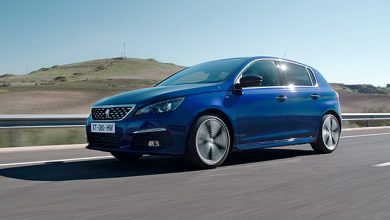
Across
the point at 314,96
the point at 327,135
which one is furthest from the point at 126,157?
the point at 327,135

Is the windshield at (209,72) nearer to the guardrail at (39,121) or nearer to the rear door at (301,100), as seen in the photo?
the rear door at (301,100)

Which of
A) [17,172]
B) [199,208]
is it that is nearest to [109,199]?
[199,208]

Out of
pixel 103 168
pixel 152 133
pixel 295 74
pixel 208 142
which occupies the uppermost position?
pixel 295 74

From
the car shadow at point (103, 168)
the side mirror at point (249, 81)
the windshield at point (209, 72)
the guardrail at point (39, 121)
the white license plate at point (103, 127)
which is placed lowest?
the car shadow at point (103, 168)

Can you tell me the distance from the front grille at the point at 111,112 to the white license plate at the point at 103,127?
9cm

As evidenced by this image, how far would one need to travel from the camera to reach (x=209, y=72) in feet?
24.7

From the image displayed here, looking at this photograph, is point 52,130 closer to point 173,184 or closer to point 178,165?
point 178,165

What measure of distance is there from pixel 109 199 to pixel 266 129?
335 centimetres

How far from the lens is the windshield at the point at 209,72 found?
23.8 feet

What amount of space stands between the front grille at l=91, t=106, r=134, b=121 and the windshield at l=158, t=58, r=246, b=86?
51.8 inches

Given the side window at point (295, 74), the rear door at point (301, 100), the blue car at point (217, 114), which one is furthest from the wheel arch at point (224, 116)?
the side window at point (295, 74)

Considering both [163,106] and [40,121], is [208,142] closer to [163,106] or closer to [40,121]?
[163,106]

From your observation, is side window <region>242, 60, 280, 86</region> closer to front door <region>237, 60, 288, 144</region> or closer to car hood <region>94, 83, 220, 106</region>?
front door <region>237, 60, 288, 144</region>

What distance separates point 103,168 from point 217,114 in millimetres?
1622
